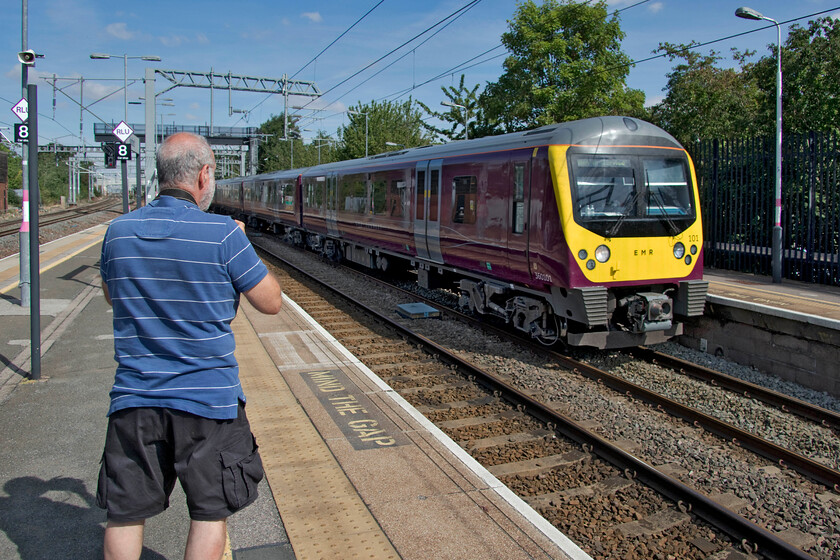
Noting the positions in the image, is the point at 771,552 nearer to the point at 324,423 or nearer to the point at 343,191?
the point at 324,423

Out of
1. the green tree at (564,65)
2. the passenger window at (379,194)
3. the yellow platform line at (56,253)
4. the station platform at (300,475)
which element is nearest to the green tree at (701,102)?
the green tree at (564,65)

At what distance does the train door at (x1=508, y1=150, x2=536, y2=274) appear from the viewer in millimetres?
8336

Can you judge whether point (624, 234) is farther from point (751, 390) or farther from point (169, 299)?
point (169, 299)

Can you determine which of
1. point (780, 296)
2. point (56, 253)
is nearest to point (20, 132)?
point (56, 253)

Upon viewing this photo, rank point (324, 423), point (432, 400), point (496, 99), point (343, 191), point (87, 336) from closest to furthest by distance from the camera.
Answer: point (324, 423) → point (432, 400) → point (87, 336) → point (343, 191) → point (496, 99)

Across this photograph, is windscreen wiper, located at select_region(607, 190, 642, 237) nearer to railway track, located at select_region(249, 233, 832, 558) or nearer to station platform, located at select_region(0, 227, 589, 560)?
railway track, located at select_region(249, 233, 832, 558)

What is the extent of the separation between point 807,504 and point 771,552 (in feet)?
3.15

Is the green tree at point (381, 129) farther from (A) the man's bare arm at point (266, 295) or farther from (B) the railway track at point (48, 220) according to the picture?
(A) the man's bare arm at point (266, 295)

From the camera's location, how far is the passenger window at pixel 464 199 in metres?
9.78

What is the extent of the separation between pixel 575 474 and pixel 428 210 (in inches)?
279

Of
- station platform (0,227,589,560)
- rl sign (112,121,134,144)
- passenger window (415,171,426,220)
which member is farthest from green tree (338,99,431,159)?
station platform (0,227,589,560)

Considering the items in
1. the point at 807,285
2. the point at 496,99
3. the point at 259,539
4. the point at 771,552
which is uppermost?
the point at 496,99

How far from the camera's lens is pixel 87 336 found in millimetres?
8312

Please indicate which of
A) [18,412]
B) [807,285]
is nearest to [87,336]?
[18,412]
